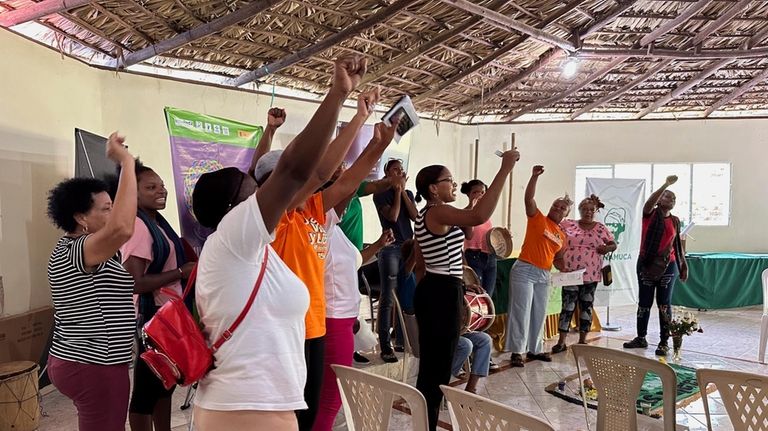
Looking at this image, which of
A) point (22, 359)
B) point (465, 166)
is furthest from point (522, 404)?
point (465, 166)

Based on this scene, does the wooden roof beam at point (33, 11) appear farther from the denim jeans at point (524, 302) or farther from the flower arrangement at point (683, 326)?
the flower arrangement at point (683, 326)

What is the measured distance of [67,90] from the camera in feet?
14.1

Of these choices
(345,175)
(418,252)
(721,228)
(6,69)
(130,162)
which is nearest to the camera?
(130,162)

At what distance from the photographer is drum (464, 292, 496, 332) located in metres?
3.68

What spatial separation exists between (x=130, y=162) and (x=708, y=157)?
9.47 meters

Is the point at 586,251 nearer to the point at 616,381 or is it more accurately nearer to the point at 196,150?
the point at 616,381

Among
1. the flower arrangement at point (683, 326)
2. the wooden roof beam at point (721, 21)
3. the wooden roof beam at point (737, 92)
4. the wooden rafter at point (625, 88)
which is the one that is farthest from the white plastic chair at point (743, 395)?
the wooden roof beam at point (737, 92)

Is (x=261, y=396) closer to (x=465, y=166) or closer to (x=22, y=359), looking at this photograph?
(x=22, y=359)

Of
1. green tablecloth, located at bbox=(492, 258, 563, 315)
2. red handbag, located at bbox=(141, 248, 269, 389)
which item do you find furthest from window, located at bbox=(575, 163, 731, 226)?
red handbag, located at bbox=(141, 248, 269, 389)

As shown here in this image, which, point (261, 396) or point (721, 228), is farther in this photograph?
point (721, 228)

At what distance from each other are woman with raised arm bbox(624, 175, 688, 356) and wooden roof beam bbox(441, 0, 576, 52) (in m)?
2.04

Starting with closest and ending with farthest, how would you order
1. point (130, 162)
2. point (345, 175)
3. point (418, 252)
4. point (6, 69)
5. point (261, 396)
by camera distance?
point (261, 396), point (130, 162), point (345, 175), point (418, 252), point (6, 69)

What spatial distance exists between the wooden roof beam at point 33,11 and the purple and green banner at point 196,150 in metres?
0.89

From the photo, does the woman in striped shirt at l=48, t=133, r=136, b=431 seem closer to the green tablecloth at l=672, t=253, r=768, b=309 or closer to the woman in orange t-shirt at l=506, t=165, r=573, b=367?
the woman in orange t-shirt at l=506, t=165, r=573, b=367
